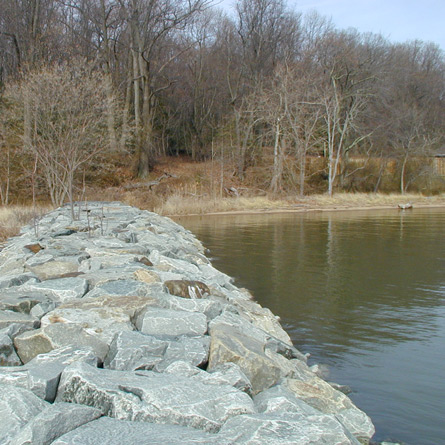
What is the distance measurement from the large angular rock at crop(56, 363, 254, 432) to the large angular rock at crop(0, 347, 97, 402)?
67 millimetres

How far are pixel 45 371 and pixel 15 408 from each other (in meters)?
0.44

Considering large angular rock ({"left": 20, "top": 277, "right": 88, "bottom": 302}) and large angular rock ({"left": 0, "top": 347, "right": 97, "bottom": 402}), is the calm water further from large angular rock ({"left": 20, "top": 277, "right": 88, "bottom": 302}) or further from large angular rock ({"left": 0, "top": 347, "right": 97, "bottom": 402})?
large angular rock ({"left": 20, "top": 277, "right": 88, "bottom": 302})

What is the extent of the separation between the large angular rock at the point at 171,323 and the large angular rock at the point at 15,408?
144 cm

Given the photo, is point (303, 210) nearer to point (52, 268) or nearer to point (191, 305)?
point (52, 268)

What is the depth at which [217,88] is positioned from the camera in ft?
124

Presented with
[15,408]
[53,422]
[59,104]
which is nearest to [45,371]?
[15,408]

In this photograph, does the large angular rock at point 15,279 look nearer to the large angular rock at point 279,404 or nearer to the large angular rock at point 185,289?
the large angular rock at point 185,289

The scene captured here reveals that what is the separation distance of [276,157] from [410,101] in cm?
2061

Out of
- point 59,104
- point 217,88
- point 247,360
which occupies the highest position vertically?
point 217,88

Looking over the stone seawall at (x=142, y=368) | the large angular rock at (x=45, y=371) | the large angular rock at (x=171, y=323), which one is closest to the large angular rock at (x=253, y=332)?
the stone seawall at (x=142, y=368)

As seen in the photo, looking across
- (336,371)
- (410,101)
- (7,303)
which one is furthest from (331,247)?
(410,101)

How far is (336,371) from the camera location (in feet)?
18.2

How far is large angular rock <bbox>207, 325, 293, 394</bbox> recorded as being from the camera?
3709 mm

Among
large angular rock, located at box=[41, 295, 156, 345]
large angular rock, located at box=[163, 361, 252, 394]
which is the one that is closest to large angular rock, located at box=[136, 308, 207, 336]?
large angular rock, located at box=[41, 295, 156, 345]
